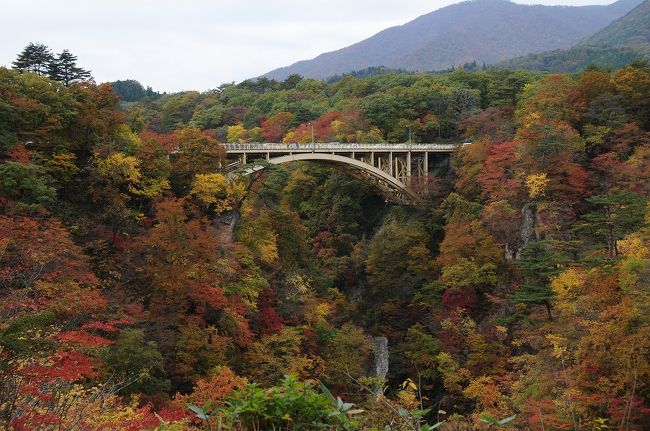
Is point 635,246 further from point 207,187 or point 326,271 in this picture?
point 326,271

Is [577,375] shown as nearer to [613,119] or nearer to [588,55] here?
[613,119]

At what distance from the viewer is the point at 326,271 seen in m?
28.0

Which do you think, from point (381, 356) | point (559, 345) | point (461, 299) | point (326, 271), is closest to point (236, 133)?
point (326, 271)

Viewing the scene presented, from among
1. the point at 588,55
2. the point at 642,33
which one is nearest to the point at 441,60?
the point at 642,33

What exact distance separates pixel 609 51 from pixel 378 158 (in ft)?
247

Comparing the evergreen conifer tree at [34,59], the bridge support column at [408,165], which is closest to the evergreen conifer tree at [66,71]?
the evergreen conifer tree at [34,59]

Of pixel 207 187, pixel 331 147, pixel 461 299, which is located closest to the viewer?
pixel 207 187

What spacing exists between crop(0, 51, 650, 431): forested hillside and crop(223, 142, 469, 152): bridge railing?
1.62 metres

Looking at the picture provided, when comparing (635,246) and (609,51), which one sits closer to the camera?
(635,246)

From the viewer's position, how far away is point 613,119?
25.4 meters

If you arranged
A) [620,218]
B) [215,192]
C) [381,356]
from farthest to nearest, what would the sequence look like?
[381,356] < [215,192] < [620,218]

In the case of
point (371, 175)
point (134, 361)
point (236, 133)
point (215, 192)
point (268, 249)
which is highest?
point (236, 133)

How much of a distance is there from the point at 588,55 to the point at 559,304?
89221 mm

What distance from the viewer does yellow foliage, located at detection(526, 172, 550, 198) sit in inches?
892
